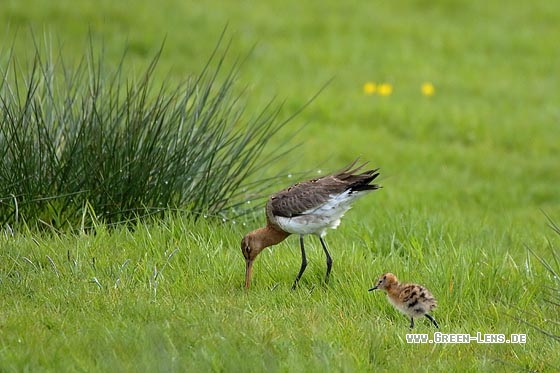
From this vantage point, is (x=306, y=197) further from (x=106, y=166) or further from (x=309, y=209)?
(x=106, y=166)

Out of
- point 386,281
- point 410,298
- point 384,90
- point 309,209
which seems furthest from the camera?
point 384,90

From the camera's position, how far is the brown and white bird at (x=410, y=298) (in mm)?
5180

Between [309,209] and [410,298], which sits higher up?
[309,209]

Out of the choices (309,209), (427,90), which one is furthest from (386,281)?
(427,90)

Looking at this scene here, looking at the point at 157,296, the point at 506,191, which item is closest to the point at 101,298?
the point at 157,296

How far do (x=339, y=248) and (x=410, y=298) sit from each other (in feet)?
5.06

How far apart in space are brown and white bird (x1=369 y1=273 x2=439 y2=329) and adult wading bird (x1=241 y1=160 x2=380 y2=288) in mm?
523

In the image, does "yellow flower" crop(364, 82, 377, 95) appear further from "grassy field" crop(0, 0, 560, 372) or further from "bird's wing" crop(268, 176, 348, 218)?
"bird's wing" crop(268, 176, 348, 218)

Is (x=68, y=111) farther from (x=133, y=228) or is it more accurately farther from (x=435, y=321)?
(x=435, y=321)

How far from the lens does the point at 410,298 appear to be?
517 cm

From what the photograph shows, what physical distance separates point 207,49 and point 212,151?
25.4 feet

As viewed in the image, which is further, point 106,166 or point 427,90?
point 427,90

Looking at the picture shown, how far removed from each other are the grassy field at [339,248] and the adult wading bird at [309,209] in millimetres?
206

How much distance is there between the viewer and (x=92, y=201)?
22.6 ft
